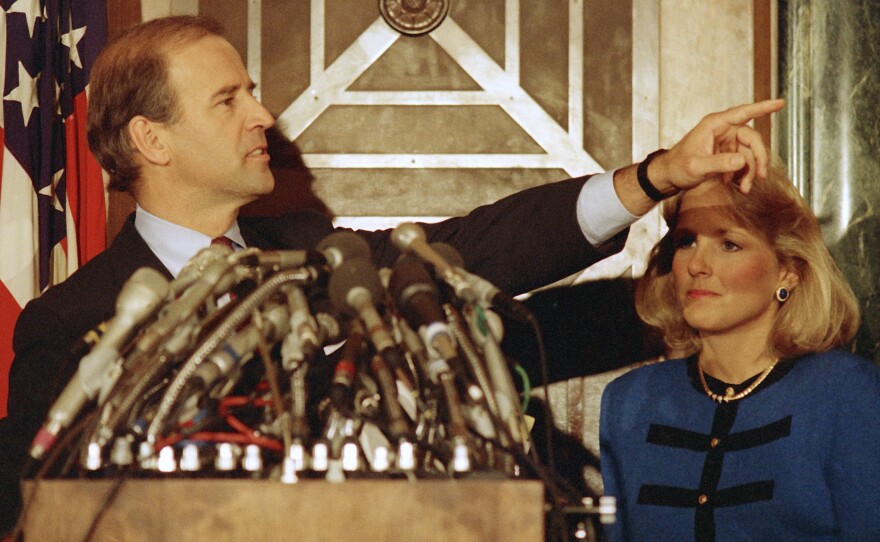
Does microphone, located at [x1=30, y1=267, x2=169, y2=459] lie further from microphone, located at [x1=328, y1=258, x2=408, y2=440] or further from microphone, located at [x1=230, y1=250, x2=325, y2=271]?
microphone, located at [x1=328, y1=258, x2=408, y2=440]

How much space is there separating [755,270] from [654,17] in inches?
39.7

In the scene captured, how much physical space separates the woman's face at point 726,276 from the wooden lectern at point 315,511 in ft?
5.09

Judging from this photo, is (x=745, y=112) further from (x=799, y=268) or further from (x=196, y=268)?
(x=196, y=268)

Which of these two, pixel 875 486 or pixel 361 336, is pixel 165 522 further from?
pixel 875 486

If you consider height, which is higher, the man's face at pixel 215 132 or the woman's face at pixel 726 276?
the man's face at pixel 215 132

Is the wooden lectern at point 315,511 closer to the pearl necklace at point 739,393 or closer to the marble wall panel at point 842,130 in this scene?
the pearl necklace at point 739,393

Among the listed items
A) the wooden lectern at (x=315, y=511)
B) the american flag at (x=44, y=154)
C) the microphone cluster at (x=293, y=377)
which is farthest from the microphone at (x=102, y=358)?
the american flag at (x=44, y=154)

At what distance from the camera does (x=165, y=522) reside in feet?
4.35

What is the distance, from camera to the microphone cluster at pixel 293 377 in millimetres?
1425

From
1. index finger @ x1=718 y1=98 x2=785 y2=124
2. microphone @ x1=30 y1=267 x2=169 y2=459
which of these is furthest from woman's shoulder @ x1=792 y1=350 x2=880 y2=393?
microphone @ x1=30 y1=267 x2=169 y2=459

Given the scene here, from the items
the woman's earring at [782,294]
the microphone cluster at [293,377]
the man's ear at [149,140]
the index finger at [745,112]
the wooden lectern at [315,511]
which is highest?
the man's ear at [149,140]

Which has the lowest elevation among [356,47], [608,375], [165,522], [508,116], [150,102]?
[165,522]

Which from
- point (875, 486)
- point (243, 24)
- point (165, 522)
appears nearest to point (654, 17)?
point (243, 24)

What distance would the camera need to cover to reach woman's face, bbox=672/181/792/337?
274 cm
